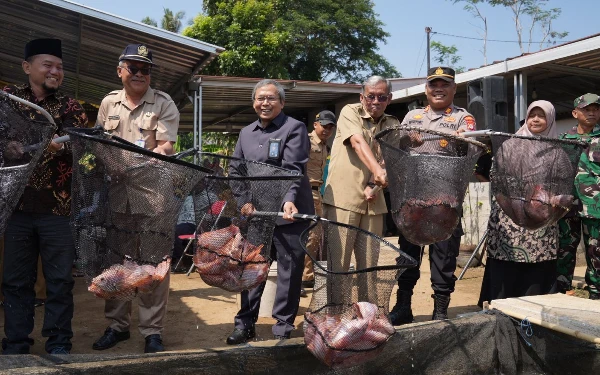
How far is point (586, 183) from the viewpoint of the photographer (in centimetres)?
519

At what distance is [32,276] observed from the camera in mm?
3922

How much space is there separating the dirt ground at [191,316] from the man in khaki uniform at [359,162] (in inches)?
41.2

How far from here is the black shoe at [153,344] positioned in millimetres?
4113

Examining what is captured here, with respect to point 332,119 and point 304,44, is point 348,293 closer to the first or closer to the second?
point 332,119

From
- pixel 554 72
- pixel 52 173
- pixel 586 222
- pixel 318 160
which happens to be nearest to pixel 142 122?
pixel 52 173

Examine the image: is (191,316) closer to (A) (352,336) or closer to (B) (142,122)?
(B) (142,122)

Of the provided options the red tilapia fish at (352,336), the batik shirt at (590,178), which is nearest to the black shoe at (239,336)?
the red tilapia fish at (352,336)

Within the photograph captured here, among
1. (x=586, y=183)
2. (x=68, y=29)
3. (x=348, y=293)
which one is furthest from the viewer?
(x=68, y=29)

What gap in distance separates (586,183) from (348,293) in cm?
290

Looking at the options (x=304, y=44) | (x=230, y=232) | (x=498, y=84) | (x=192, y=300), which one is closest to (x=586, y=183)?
(x=498, y=84)

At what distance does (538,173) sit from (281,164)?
167cm

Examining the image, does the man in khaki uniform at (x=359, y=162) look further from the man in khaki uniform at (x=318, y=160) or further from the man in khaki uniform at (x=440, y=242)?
the man in khaki uniform at (x=318, y=160)

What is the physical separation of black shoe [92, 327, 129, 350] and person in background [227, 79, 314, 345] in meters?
0.78

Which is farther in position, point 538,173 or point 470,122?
point 470,122
